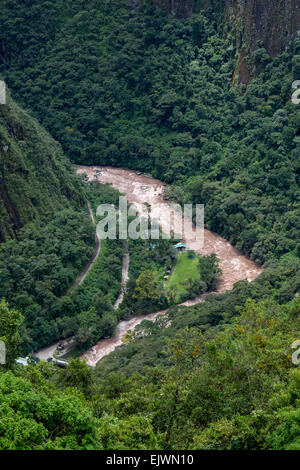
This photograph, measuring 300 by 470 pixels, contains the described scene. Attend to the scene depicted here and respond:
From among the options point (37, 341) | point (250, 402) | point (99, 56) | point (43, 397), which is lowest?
point (37, 341)

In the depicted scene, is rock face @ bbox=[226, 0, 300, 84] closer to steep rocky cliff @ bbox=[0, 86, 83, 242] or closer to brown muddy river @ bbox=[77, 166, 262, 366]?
brown muddy river @ bbox=[77, 166, 262, 366]

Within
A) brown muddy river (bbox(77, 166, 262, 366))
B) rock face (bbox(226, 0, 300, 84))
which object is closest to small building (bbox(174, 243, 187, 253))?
brown muddy river (bbox(77, 166, 262, 366))

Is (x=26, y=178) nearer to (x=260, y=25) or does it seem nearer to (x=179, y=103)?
(x=179, y=103)

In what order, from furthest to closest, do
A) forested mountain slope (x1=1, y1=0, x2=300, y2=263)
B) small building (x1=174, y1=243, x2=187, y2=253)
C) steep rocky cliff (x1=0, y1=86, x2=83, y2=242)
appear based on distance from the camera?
forested mountain slope (x1=1, y1=0, x2=300, y2=263) → small building (x1=174, y1=243, x2=187, y2=253) → steep rocky cliff (x1=0, y1=86, x2=83, y2=242)

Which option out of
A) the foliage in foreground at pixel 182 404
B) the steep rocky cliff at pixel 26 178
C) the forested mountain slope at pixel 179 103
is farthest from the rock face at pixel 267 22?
the foliage in foreground at pixel 182 404

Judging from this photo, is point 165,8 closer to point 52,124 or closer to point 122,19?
point 122,19

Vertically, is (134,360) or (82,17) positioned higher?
(82,17)

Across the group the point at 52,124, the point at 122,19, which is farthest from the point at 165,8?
the point at 52,124

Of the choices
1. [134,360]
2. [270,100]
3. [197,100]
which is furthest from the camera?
[197,100]

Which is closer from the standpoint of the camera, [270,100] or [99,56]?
[270,100]
